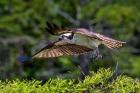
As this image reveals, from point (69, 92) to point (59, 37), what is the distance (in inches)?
11.5

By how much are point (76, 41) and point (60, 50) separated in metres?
0.11

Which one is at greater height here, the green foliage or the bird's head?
the bird's head

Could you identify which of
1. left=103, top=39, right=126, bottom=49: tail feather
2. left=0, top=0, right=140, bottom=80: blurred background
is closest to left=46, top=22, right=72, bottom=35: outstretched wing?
left=103, top=39, right=126, bottom=49: tail feather

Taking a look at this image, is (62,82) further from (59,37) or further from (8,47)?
(8,47)

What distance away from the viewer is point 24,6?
6746 mm

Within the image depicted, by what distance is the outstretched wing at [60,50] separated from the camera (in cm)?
213

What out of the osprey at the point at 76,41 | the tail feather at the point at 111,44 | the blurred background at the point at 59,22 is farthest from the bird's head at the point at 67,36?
the blurred background at the point at 59,22

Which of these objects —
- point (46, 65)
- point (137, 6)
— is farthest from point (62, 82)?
point (137, 6)

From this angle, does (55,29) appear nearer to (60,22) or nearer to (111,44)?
(111,44)

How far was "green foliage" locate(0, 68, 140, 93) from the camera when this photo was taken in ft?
6.23

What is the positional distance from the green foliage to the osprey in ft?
0.41

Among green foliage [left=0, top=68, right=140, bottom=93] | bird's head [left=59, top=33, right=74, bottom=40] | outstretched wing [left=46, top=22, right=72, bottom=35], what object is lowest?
green foliage [left=0, top=68, right=140, bottom=93]

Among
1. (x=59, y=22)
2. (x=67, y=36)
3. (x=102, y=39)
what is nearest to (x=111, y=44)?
(x=102, y=39)

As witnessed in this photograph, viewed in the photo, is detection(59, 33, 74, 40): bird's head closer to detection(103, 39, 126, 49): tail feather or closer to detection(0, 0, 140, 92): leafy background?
detection(103, 39, 126, 49): tail feather
